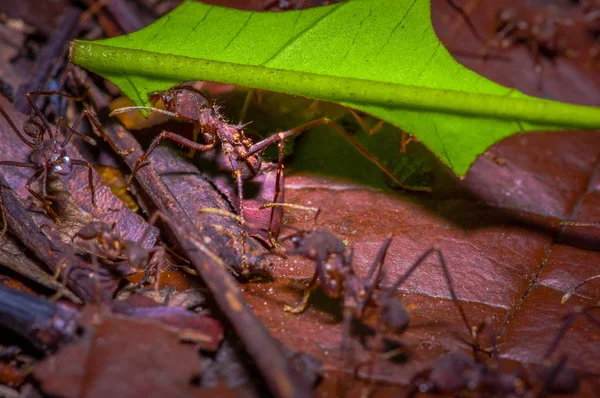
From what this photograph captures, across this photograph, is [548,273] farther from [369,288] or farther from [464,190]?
[369,288]

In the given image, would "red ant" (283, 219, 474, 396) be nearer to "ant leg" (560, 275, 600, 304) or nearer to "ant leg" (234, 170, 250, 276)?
"ant leg" (234, 170, 250, 276)

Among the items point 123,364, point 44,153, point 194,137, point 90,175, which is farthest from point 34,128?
point 123,364

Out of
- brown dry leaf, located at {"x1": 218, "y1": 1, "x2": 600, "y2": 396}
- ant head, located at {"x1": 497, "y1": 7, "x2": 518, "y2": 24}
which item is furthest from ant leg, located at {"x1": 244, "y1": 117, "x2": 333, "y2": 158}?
ant head, located at {"x1": 497, "y1": 7, "x2": 518, "y2": 24}

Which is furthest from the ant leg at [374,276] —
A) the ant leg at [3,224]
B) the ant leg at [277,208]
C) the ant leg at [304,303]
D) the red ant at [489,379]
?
the ant leg at [3,224]

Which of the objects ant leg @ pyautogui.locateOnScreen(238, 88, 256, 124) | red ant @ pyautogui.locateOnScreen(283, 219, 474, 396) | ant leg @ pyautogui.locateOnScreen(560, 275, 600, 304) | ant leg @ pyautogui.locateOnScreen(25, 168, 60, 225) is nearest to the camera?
red ant @ pyautogui.locateOnScreen(283, 219, 474, 396)

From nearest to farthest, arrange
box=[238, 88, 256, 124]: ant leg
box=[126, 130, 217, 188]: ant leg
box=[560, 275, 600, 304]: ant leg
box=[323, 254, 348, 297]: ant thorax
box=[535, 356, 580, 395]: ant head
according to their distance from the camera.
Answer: box=[535, 356, 580, 395]: ant head
box=[323, 254, 348, 297]: ant thorax
box=[560, 275, 600, 304]: ant leg
box=[126, 130, 217, 188]: ant leg
box=[238, 88, 256, 124]: ant leg
